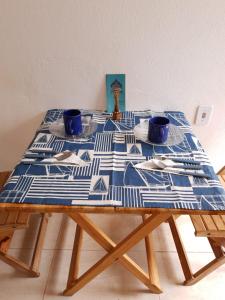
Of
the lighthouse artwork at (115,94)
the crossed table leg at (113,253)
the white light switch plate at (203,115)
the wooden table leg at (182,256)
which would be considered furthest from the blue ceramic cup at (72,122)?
the wooden table leg at (182,256)

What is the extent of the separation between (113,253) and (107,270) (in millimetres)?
394

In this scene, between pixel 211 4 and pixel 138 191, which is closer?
pixel 138 191

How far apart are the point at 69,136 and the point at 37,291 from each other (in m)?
0.75

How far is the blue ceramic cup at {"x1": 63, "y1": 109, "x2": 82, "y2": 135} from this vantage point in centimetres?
98

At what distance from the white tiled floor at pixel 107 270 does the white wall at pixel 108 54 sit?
2.11 ft

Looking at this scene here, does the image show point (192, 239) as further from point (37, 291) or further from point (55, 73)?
point (55, 73)

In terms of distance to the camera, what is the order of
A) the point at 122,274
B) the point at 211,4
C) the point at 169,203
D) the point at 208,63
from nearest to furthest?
the point at 169,203, the point at 211,4, the point at 208,63, the point at 122,274

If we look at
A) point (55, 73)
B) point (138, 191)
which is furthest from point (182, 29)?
point (138, 191)

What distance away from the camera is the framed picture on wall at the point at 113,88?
1174 millimetres

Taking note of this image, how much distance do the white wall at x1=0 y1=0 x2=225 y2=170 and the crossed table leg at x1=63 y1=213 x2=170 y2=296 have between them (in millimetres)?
629

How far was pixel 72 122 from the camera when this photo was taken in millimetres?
983

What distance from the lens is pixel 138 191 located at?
0.75 m

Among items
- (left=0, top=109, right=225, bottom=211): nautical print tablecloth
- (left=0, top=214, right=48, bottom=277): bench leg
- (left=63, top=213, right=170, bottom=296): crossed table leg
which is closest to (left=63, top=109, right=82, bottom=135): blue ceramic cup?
(left=0, top=109, right=225, bottom=211): nautical print tablecloth

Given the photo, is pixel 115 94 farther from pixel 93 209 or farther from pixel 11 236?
pixel 11 236
